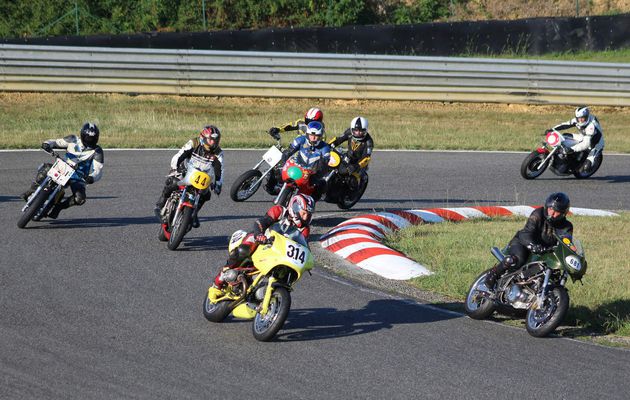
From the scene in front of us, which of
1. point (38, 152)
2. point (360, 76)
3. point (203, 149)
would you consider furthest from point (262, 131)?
point (203, 149)

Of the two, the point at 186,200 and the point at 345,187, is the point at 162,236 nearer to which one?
the point at 186,200

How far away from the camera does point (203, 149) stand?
1257 cm

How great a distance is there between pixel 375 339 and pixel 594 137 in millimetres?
11613

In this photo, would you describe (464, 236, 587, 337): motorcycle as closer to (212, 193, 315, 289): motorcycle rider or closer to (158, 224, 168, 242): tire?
(212, 193, 315, 289): motorcycle rider

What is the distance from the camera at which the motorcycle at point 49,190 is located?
1283 centimetres

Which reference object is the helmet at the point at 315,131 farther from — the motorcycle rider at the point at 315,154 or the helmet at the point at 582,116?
the helmet at the point at 582,116

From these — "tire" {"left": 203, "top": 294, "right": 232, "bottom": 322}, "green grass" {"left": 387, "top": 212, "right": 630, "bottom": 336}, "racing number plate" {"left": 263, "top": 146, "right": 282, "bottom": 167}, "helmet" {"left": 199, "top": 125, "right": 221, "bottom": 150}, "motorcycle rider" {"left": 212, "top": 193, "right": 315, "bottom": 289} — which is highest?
"helmet" {"left": 199, "top": 125, "right": 221, "bottom": 150}

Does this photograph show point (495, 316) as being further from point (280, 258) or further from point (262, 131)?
point (262, 131)

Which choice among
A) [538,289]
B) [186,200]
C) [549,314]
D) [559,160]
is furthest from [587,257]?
[559,160]

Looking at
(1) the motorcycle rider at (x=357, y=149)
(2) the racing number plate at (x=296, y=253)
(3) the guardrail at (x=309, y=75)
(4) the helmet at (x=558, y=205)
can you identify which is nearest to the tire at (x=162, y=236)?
(1) the motorcycle rider at (x=357, y=149)

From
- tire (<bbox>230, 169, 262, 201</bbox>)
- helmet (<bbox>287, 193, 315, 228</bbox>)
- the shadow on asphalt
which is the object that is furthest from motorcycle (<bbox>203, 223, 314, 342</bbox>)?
tire (<bbox>230, 169, 262, 201</bbox>)

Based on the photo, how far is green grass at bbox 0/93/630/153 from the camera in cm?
2186

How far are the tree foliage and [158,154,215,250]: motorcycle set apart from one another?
16270 mm

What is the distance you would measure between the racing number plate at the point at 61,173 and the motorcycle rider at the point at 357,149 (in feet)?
13.8
